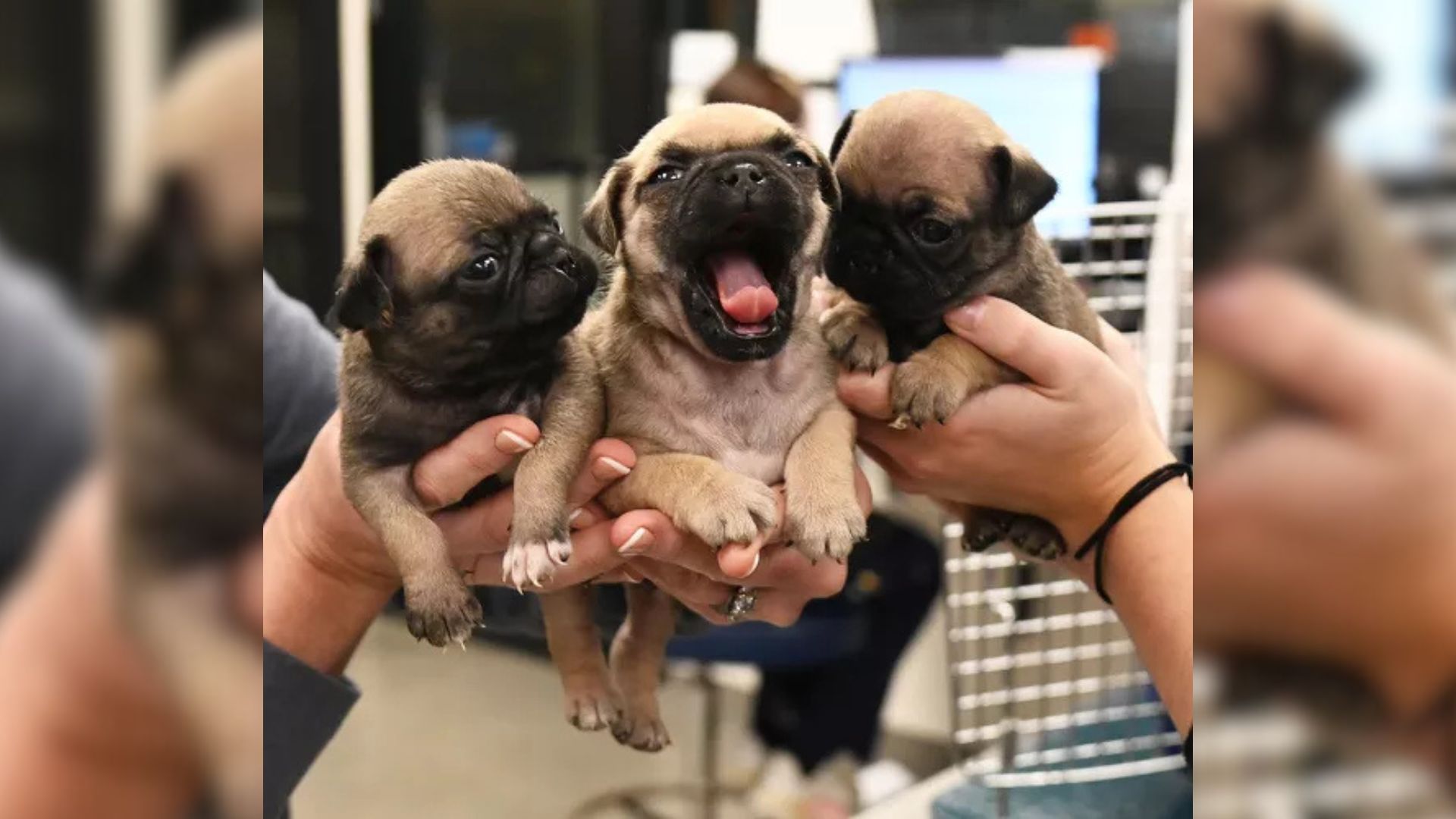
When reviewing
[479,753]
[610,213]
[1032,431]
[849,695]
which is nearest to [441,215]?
[610,213]

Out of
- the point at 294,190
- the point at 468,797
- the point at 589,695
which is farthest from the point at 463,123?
the point at 294,190

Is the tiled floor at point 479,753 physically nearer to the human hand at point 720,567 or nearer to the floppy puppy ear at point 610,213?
the human hand at point 720,567

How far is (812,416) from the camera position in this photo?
1.20 metres

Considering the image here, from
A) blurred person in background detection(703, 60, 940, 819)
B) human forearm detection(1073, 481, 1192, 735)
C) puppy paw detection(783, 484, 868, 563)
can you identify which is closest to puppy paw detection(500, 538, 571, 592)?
puppy paw detection(783, 484, 868, 563)

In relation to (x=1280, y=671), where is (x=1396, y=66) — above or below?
above

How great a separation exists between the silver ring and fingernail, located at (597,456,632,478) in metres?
0.19

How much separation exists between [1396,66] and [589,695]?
111cm

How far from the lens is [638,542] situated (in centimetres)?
108

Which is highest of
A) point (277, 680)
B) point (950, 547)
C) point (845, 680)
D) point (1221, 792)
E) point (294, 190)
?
point (294, 190)

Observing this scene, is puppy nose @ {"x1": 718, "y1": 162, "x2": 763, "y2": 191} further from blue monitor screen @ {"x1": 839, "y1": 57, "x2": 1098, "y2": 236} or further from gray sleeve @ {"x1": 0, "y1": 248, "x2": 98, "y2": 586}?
blue monitor screen @ {"x1": 839, "y1": 57, "x2": 1098, "y2": 236}

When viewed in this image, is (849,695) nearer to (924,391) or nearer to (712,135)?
(924,391)

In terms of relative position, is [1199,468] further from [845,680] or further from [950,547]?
[845,680]

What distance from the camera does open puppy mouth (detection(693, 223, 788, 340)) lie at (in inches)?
40.7

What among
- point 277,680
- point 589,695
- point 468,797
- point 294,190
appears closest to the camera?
point 294,190
